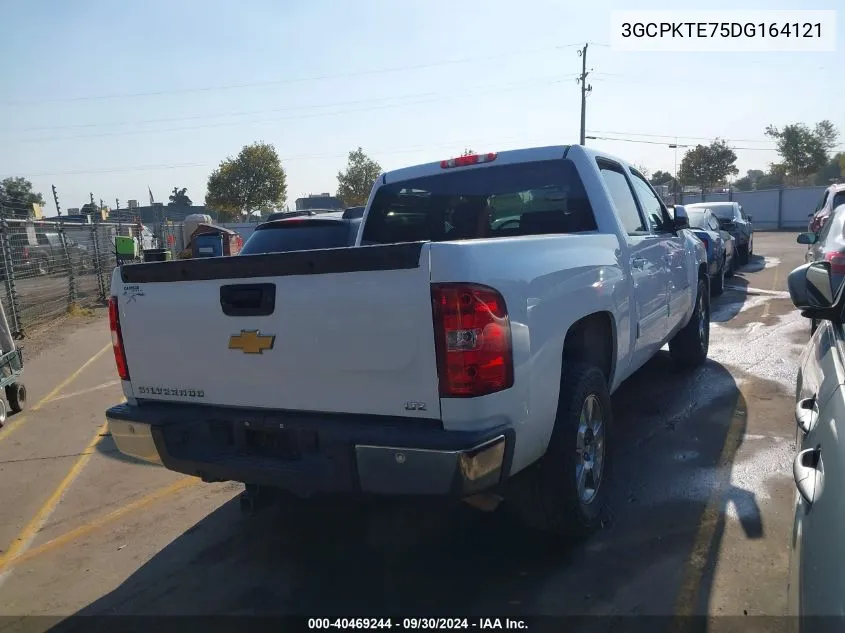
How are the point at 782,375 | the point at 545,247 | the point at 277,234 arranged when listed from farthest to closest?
the point at 277,234, the point at 782,375, the point at 545,247

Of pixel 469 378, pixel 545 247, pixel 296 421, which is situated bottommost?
pixel 296 421

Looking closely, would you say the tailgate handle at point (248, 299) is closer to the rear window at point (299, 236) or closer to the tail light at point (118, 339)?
the tail light at point (118, 339)

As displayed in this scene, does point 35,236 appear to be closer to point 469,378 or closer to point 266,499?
point 266,499

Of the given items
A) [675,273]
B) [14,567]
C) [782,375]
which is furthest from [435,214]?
[782,375]

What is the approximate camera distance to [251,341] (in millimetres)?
3064

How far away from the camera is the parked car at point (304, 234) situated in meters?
6.86

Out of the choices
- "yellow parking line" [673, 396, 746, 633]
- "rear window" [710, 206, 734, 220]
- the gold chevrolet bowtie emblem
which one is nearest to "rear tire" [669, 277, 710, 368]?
"yellow parking line" [673, 396, 746, 633]

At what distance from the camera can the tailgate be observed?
2689 mm

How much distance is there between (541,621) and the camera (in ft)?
9.53

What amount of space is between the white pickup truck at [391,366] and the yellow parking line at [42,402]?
375 cm

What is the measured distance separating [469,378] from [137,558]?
2.45m

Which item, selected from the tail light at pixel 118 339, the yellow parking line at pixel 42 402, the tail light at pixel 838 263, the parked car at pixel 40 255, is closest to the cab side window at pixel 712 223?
the tail light at pixel 838 263

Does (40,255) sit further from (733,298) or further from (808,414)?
(808,414)

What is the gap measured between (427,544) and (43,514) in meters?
2.74
